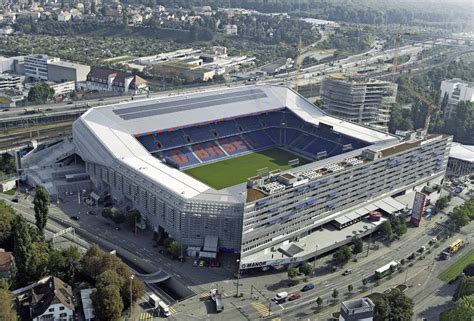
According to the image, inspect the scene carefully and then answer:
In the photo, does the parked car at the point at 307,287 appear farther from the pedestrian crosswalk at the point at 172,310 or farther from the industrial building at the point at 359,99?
the industrial building at the point at 359,99

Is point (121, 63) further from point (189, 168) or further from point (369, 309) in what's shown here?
point (369, 309)

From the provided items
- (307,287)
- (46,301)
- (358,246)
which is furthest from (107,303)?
(358,246)

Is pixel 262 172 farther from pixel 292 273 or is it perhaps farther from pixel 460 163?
pixel 460 163

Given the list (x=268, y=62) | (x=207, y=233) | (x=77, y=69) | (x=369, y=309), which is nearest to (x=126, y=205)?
(x=207, y=233)

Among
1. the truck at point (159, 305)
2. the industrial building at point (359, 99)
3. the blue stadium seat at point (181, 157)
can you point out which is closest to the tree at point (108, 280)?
the truck at point (159, 305)

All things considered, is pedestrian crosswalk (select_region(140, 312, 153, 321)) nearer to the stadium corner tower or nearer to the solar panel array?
the stadium corner tower

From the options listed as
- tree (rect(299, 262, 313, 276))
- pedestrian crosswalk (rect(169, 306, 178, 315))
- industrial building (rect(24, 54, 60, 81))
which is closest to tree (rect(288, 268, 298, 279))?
tree (rect(299, 262, 313, 276))
